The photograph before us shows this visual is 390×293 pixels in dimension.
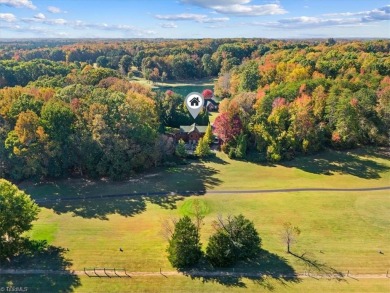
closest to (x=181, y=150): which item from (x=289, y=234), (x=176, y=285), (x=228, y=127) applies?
(x=228, y=127)

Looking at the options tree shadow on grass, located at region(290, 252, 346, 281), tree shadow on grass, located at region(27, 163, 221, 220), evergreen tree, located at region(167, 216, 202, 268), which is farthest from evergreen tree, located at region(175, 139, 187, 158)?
tree shadow on grass, located at region(290, 252, 346, 281)

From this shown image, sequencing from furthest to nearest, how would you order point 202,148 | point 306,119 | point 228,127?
point 228,127, point 306,119, point 202,148

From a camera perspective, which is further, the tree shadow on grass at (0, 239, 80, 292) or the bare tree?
the bare tree

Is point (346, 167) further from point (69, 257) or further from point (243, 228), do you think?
point (69, 257)

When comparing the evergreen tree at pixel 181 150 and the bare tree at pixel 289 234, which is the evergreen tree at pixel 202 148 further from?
the bare tree at pixel 289 234

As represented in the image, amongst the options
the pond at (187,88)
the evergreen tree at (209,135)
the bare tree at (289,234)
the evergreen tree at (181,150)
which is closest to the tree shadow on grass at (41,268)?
the bare tree at (289,234)

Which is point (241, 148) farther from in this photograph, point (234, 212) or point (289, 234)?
point (289, 234)

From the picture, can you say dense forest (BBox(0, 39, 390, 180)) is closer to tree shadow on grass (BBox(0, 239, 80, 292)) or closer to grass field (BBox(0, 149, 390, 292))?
grass field (BBox(0, 149, 390, 292))
